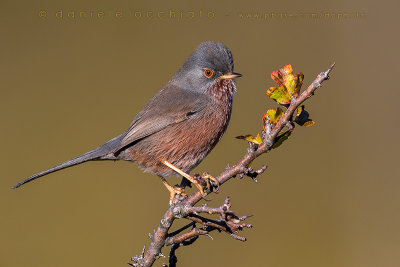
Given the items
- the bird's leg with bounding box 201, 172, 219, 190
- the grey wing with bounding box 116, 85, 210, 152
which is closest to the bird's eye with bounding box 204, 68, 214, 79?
the grey wing with bounding box 116, 85, 210, 152

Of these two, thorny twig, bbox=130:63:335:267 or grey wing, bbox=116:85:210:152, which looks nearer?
thorny twig, bbox=130:63:335:267

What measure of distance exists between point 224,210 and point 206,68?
1800 millimetres

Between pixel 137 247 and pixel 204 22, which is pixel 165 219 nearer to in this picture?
pixel 137 247

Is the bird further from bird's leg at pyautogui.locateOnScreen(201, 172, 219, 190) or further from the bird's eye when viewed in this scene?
bird's leg at pyautogui.locateOnScreen(201, 172, 219, 190)

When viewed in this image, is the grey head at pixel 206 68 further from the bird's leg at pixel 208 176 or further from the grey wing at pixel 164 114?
the bird's leg at pixel 208 176

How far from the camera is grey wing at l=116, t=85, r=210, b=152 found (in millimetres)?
3369

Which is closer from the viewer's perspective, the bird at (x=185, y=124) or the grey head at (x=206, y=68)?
the bird at (x=185, y=124)

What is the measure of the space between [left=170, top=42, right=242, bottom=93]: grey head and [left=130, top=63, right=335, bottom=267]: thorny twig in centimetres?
131

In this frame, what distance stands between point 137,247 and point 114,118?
140cm

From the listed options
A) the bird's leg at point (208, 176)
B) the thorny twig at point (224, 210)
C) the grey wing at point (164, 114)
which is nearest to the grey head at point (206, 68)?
the grey wing at point (164, 114)

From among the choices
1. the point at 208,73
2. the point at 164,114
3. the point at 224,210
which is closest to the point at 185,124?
the point at 164,114

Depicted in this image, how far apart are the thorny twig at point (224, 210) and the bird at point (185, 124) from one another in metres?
0.94

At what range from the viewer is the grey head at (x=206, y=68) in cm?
343

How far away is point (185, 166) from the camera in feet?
10.9
